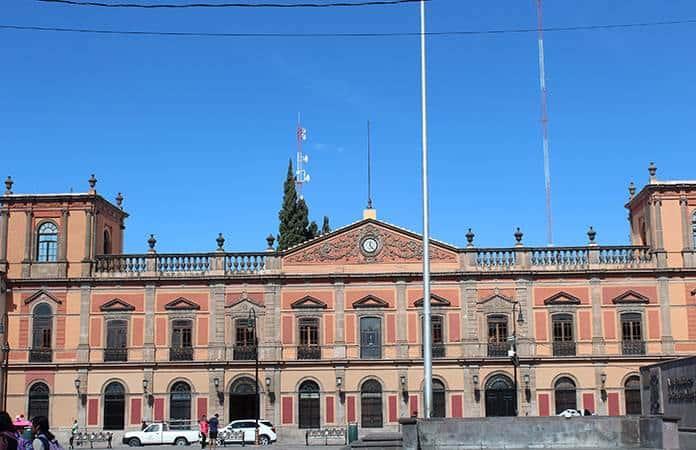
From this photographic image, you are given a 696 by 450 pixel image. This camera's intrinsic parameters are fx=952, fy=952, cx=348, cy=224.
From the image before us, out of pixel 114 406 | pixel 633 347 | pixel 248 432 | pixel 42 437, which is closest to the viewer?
pixel 42 437

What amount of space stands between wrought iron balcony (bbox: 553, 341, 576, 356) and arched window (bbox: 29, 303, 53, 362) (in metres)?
24.5

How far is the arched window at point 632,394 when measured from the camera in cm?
4491

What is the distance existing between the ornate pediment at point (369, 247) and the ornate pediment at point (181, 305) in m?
4.99

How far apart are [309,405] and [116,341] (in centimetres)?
1003

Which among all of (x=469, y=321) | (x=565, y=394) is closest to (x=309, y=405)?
(x=469, y=321)

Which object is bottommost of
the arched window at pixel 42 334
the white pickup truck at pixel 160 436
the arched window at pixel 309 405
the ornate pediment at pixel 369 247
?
the white pickup truck at pixel 160 436

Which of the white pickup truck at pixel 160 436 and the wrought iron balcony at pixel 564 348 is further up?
the wrought iron balcony at pixel 564 348

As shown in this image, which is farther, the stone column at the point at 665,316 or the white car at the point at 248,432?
the stone column at the point at 665,316

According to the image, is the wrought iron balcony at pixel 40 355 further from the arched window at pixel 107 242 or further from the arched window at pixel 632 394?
the arched window at pixel 632 394

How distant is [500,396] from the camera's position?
46000mm

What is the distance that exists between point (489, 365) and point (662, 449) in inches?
902

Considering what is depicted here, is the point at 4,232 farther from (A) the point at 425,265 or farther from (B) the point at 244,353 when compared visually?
(A) the point at 425,265

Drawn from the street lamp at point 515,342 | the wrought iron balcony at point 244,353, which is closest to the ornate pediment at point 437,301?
the street lamp at point 515,342

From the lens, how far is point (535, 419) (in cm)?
2464
